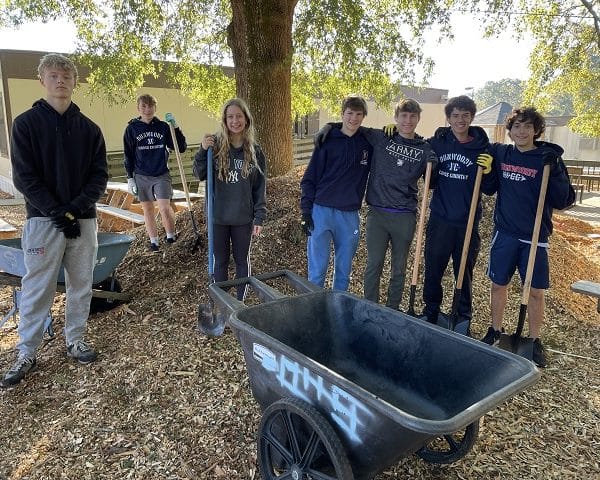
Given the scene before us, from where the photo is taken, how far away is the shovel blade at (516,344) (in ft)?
12.2

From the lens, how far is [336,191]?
3904 millimetres

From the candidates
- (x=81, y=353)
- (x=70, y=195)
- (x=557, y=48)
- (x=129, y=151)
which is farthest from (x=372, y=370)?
(x=557, y=48)

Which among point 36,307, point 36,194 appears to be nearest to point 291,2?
point 36,194

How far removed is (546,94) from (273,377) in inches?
374

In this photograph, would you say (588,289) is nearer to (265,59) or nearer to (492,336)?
(492,336)

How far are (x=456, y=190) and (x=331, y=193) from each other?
975 millimetres

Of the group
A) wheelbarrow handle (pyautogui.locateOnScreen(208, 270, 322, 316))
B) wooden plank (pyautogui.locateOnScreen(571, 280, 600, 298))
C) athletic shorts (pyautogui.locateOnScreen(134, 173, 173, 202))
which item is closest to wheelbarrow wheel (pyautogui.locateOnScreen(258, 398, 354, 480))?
wheelbarrow handle (pyautogui.locateOnScreen(208, 270, 322, 316))

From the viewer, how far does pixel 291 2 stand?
607 cm

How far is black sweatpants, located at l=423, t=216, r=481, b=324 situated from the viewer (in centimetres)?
388

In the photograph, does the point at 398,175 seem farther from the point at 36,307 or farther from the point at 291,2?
the point at 291,2

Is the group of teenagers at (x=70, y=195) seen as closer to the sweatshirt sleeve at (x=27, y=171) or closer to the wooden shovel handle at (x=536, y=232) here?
the sweatshirt sleeve at (x=27, y=171)

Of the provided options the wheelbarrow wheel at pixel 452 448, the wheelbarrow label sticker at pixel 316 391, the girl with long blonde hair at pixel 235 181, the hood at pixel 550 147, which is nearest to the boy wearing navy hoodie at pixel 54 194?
the girl with long blonde hair at pixel 235 181

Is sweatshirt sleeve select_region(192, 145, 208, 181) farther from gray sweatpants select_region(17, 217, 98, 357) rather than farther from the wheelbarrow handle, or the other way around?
the wheelbarrow handle

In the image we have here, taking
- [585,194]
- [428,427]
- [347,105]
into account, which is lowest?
[585,194]
